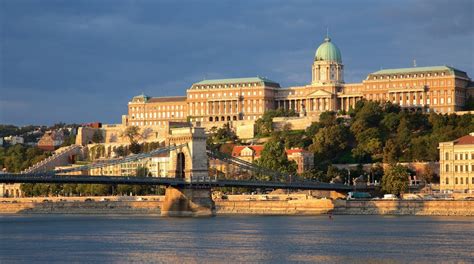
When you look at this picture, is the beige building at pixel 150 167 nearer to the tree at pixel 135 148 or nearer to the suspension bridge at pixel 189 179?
the suspension bridge at pixel 189 179

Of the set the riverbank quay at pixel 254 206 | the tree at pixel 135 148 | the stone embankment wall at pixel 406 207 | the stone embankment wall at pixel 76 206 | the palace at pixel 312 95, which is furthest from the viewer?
the tree at pixel 135 148

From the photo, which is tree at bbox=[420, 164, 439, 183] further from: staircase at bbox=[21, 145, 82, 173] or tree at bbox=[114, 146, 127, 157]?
tree at bbox=[114, 146, 127, 157]

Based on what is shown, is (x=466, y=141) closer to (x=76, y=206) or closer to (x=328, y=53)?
(x=76, y=206)

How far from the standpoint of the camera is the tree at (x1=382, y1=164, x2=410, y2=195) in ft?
317

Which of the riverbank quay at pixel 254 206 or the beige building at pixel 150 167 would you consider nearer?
the riverbank quay at pixel 254 206

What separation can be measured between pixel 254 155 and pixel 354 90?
24.8 metres

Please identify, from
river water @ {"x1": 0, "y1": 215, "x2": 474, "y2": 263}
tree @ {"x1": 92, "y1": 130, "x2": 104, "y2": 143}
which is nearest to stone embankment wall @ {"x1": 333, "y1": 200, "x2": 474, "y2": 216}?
river water @ {"x1": 0, "y1": 215, "x2": 474, "y2": 263}

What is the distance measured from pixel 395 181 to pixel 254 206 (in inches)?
424

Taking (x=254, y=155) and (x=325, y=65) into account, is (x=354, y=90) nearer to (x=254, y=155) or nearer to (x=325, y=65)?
(x=325, y=65)

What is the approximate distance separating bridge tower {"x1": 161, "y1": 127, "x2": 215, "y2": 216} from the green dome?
203 feet

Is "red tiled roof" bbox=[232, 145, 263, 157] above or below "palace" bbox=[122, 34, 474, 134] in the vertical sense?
below

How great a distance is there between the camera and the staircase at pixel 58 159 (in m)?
133

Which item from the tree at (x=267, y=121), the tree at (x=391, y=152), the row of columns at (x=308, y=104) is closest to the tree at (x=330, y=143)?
the tree at (x=391, y=152)

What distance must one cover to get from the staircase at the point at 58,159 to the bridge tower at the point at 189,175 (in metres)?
43.0
